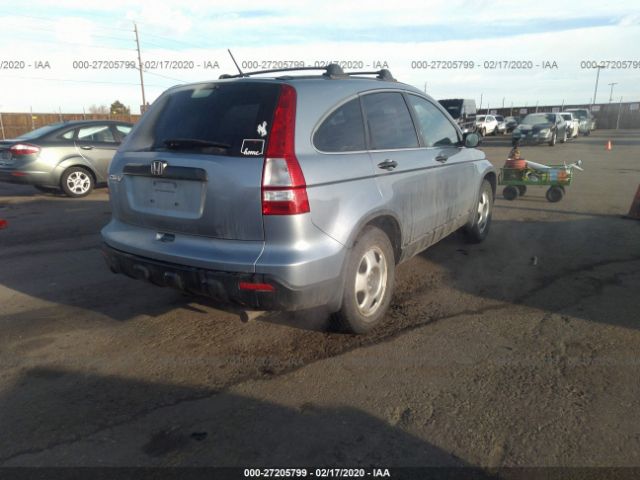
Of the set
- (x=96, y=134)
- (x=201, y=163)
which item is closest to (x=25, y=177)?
(x=96, y=134)

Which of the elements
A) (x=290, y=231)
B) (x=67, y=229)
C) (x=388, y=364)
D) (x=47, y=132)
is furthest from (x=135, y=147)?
(x=47, y=132)

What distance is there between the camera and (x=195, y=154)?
10.1 ft

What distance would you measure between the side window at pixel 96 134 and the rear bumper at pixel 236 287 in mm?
8098

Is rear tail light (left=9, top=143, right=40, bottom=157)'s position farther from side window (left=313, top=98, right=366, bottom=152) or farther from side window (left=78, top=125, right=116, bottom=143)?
side window (left=313, top=98, right=366, bottom=152)

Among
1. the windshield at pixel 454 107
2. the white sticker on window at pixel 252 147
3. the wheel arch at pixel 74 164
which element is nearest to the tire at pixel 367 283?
the white sticker on window at pixel 252 147

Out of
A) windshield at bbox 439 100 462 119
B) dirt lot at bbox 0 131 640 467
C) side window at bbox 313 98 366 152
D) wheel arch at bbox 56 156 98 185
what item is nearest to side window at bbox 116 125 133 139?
wheel arch at bbox 56 156 98 185

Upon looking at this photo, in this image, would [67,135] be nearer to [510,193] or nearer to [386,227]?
[386,227]

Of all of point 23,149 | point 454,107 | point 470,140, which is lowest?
point 23,149

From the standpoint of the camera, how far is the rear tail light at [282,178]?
2812 millimetres

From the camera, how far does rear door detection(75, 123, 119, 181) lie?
998 centimetres

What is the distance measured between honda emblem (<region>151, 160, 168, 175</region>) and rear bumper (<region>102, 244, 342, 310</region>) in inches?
23.1

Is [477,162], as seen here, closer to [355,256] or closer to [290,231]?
[355,256]

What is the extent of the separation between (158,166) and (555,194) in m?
8.00

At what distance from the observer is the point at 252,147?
2.91m
